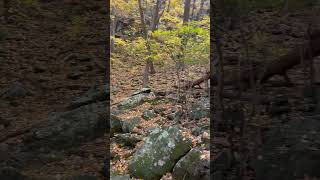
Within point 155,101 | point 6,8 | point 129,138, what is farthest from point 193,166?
point 155,101

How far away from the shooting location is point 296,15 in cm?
327

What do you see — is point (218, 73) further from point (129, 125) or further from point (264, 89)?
point (129, 125)

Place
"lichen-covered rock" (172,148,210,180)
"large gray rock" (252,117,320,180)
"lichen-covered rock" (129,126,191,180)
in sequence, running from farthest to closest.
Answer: "lichen-covered rock" (129,126,191,180)
"lichen-covered rock" (172,148,210,180)
"large gray rock" (252,117,320,180)

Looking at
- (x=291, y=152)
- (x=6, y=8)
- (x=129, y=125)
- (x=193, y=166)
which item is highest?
(x=6, y=8)

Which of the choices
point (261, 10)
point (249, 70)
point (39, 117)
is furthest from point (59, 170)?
point (261, 10)

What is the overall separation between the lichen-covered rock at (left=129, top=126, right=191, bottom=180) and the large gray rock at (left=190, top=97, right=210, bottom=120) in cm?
232

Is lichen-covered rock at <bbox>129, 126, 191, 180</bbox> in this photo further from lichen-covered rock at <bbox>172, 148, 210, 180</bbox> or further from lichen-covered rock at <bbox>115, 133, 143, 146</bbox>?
lichen-covered rock at <bbox>115, 133, 143, 146</bbox>

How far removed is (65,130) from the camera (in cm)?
354

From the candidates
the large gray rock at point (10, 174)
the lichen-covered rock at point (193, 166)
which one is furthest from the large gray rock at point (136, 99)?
the large gray rock at point (10, 174)

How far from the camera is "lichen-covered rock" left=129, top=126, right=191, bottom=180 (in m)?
6.66

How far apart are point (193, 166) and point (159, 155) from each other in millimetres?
757

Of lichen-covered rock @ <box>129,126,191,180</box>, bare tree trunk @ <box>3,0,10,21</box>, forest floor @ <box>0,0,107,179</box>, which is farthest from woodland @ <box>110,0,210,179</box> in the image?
bare tree trunk @ <box>3,0,10,21</box>

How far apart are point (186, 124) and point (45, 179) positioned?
5.81m

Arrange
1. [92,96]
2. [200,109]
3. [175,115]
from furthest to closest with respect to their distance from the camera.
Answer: [175,115] < [200,109] < [92,96]
